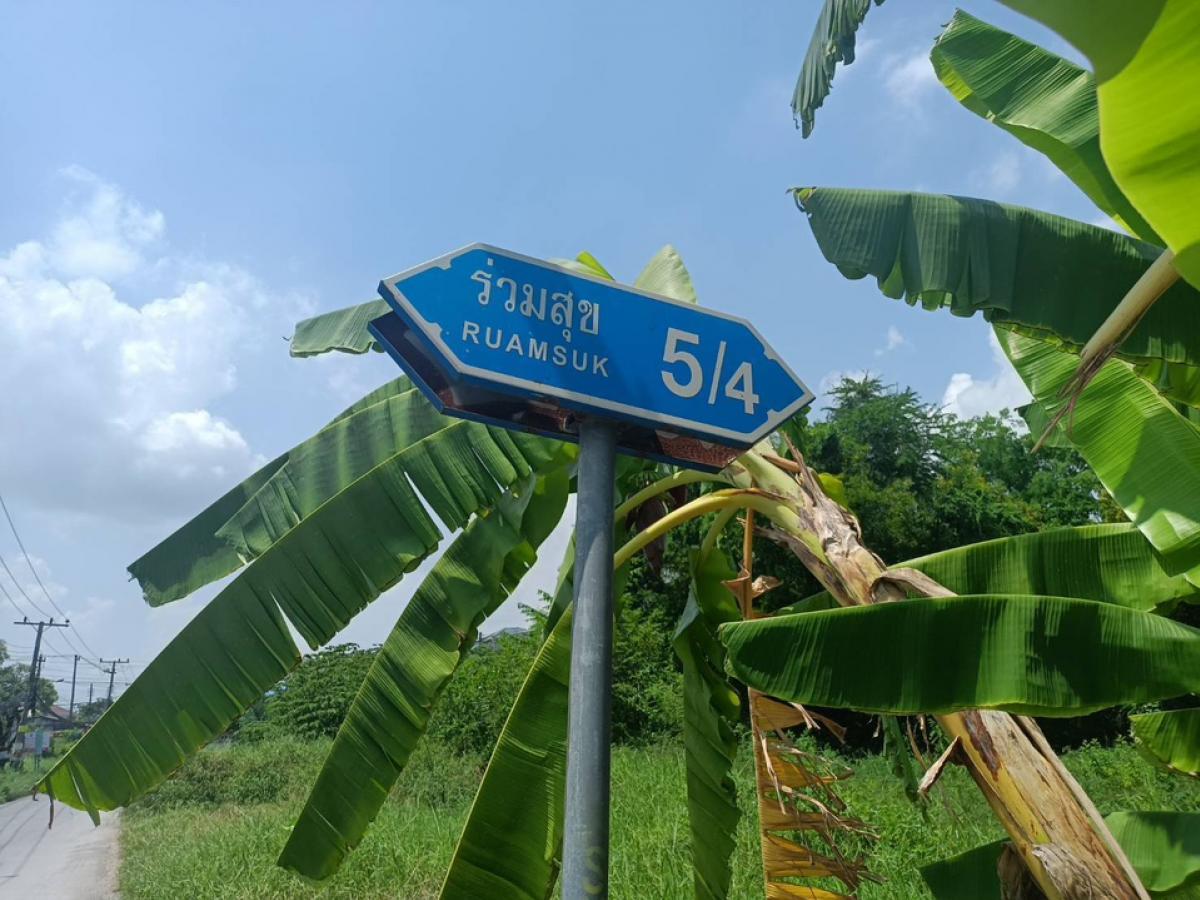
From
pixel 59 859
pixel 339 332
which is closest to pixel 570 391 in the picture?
pixel 339 332

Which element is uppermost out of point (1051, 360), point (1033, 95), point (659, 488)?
point (1033, 95)

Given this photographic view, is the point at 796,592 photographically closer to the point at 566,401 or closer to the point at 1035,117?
the point at 1035,117

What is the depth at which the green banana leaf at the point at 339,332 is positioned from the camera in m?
3.67

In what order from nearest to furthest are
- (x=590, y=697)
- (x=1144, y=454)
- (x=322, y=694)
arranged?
1. (x=590, y=697)
2. (x=1144, y=454)
3. (x=322, y=694)

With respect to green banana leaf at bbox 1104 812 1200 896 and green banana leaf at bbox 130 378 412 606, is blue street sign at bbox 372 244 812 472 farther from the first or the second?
green banana leaf at bbox 130 378 412 606

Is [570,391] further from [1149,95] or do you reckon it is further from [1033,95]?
[1033,95]

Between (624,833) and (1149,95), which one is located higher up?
(1149,95)

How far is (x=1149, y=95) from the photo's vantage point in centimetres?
97

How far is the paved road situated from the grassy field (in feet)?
0.94

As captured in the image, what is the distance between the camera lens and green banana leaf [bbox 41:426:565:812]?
2.58 metres

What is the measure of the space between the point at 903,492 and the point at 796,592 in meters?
2.64

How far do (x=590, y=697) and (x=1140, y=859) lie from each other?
2.32m

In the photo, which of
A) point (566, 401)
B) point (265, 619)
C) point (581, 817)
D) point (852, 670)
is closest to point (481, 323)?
point (566, 401)

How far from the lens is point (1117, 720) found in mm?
12977
